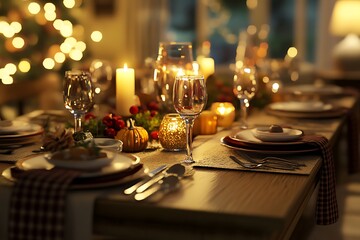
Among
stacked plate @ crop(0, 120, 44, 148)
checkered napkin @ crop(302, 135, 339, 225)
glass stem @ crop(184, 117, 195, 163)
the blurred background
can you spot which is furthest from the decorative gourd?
the blurred background

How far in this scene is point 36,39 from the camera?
198 inches

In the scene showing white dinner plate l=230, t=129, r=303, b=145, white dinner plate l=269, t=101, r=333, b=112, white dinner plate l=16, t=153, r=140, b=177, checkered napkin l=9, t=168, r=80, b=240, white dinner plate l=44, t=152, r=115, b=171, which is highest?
white dinner plate l=44, t=152, r=115, b=171

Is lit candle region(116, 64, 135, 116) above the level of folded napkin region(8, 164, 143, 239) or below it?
above

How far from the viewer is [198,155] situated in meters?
1.69

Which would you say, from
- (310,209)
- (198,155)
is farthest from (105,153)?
(310,209)

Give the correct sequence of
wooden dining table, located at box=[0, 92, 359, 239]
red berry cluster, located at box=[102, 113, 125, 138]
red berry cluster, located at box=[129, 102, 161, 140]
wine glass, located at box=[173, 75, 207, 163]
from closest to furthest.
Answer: wooden dining table, located at box=[0, 92, 359, 239]
wine glass, located at box=[173, 75, 207, 163]
red berry cluster, located at box=[102, 113, 125, 138]
red berry cluster, located at box=[129, 102, 161, 140]

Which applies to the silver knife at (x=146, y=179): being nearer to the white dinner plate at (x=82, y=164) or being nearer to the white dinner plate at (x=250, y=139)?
the white dinner plate at (x=82, y=164)

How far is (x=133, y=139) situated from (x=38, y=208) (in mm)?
524

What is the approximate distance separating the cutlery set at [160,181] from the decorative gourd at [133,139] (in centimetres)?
24

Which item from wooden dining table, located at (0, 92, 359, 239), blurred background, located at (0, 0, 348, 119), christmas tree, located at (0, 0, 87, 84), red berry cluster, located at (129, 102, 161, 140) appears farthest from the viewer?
blurred background, located at (0, 0, 348, 119)

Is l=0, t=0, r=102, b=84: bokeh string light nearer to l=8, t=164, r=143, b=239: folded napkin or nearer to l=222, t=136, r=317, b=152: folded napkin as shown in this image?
l=222, t=136, r=317, b=152: folded napkin

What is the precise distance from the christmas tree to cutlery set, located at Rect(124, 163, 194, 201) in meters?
3.45

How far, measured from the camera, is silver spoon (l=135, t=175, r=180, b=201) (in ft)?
4.10

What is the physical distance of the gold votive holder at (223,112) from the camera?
2.20m
